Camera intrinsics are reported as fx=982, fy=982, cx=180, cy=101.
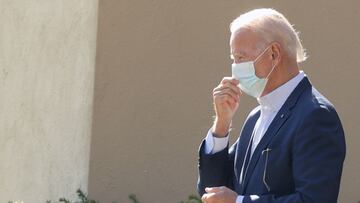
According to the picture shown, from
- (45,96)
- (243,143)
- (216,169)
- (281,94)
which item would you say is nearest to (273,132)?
(281,94)

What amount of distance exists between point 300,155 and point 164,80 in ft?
10.1

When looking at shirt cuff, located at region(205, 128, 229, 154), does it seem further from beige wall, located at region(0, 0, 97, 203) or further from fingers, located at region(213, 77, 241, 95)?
beige wall, located at region(0, 0, 97, 203)

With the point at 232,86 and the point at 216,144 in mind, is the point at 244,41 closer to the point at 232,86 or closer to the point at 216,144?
the point at 232,86

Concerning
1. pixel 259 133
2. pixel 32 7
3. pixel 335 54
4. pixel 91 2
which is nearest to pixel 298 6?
pixel 335 54

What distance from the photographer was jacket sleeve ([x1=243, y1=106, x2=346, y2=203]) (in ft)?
11.4

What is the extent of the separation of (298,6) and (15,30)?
225 centimetres

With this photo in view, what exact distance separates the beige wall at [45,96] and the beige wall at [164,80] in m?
0.17

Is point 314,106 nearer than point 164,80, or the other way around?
point 314,106

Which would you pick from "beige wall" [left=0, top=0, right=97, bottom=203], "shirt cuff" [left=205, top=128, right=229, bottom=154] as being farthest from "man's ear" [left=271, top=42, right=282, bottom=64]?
"beige wall" [left=0, top=0, right=97, bottom=203]

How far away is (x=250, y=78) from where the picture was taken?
146 inches

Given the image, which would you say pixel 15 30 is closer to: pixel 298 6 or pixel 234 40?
pixel 298 6

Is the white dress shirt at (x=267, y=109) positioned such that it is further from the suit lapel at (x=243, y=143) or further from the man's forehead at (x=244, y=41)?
the man's forehead at (x=244, y=41)

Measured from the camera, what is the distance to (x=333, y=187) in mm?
3490

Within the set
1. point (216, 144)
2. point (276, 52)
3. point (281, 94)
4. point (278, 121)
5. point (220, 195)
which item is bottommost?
point (220, 195)
